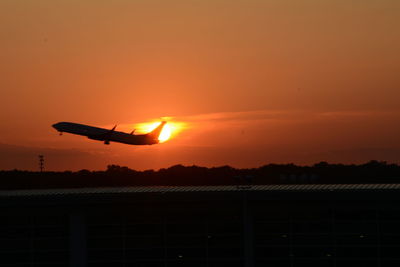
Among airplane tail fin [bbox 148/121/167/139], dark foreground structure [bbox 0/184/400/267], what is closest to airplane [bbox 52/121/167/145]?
airplane tail fin [bbox 148/121/167/139]

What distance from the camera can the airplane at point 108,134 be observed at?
13200cm

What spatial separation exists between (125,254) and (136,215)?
308 centimetres

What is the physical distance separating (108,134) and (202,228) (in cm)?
7751

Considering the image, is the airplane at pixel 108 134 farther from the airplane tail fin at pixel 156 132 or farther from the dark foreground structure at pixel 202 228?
the dark foreground structure at pixel 202 228

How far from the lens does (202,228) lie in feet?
206

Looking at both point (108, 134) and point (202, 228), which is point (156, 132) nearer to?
point (108, 134)

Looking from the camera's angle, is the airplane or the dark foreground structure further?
the airplane

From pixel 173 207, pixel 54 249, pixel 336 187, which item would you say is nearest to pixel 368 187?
pixel 336 187

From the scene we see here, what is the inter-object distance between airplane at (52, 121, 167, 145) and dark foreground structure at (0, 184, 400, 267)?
68.9m

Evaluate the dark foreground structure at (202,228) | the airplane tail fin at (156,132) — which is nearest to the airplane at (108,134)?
the airplane tail fin at (156,132)

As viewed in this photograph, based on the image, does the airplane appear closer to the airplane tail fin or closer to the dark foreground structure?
the airplane tail fin

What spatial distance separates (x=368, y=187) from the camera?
2427 inches

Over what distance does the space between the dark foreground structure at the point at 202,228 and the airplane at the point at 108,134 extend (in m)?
68.9

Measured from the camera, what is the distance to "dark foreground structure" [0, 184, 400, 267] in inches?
2397
